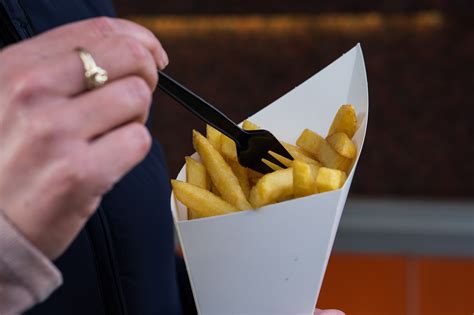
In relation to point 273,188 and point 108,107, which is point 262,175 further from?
point 108,107

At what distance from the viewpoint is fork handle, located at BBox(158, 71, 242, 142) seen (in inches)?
37.3

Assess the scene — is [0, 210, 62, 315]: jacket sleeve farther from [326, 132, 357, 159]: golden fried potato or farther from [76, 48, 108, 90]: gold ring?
[326, 132, 357, 159]: golden fried potato

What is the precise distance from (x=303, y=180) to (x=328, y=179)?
4cm

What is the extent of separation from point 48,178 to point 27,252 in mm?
69

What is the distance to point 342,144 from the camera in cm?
105

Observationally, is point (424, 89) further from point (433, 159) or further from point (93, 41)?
point (93, 41)

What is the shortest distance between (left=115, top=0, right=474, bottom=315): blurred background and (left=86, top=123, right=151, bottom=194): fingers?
9.61 ft

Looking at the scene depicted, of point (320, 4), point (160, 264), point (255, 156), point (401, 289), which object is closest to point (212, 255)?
point (255, 156)

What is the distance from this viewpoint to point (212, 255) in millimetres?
990

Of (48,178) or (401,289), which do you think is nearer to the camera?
(48,178)

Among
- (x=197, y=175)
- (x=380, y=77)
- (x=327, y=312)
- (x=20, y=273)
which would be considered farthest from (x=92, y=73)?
(x=380, y=77)

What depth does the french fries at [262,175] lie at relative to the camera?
966 millimetres

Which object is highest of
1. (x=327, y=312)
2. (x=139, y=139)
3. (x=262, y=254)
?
(x=139, y=139)

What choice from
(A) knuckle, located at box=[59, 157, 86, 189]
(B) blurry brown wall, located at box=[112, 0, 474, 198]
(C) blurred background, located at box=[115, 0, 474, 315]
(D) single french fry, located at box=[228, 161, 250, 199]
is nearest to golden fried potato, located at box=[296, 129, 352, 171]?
(D) single french fry, located at box=[228, 161, 250, 199]
